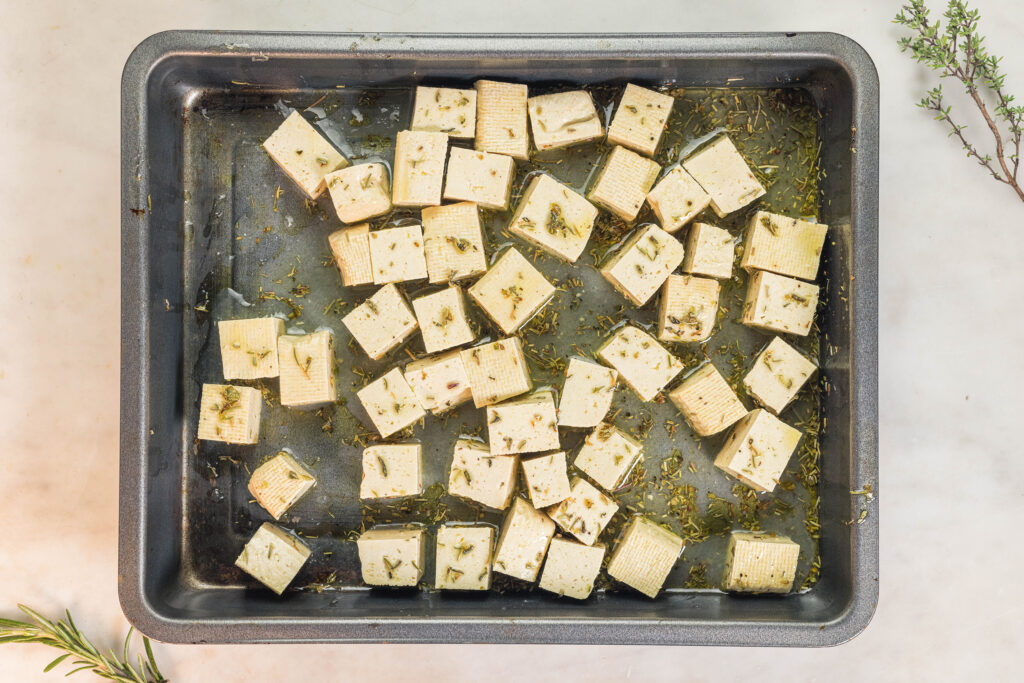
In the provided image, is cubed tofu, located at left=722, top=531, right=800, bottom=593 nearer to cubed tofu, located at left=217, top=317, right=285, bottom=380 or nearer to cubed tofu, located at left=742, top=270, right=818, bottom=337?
cubed tofu, located at left=742, top=270, right=818, bottom=337

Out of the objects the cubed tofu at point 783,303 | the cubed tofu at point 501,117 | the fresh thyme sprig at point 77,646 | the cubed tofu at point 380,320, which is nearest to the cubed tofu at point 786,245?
the cubed tofu at point 783,303

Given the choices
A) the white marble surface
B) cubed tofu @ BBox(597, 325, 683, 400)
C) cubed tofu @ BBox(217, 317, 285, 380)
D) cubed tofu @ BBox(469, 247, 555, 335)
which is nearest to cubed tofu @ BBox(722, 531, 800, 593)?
the white marble surface

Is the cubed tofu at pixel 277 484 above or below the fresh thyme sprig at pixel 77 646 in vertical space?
above

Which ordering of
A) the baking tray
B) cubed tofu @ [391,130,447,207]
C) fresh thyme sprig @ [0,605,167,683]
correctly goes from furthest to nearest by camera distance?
fresh thyme sprig @ [0,605,167,683] < cubed tofu @ [391,130,447,207] < the baking tray

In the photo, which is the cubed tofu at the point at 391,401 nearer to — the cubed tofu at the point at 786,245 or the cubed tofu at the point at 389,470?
the cubed tofu at the point at 389,470

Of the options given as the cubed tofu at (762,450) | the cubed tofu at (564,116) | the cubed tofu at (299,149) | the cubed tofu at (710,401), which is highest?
the cubed tofu at (564,116)

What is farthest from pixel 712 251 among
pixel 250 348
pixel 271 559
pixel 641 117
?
pixel 271 559

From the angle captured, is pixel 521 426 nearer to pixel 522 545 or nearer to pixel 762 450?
pixel 522 545
